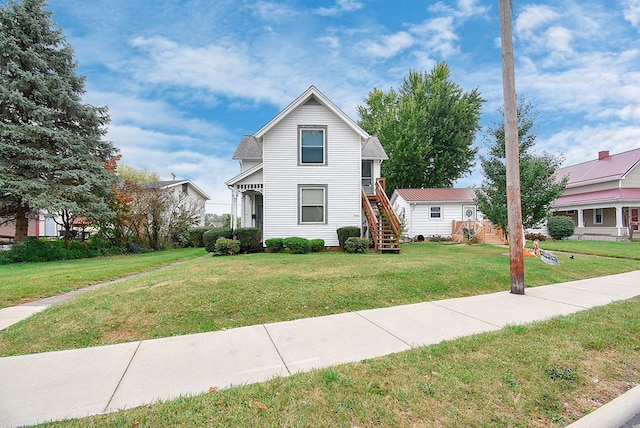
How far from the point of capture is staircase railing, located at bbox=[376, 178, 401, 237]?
13219 mm

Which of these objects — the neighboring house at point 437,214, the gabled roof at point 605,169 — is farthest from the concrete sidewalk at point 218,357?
the gabled roof at point 605,169

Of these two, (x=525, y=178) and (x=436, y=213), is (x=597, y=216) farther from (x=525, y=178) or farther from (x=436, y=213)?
(x=525, y=178)

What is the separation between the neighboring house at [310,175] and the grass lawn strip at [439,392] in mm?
10583

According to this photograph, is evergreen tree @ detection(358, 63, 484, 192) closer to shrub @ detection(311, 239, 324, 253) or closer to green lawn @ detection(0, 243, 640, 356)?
shrub @ detection(311, 239, 324, 253)

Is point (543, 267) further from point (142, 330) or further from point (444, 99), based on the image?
point (444, 99)

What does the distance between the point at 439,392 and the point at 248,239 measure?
11.6 metres

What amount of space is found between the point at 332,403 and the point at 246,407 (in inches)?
27.8

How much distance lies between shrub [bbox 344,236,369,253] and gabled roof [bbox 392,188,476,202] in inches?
452

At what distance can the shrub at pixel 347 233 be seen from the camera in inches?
539

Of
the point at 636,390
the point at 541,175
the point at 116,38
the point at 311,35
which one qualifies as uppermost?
the point at 311,35

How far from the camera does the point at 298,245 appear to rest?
13.1 metres

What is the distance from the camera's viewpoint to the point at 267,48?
44.4ft

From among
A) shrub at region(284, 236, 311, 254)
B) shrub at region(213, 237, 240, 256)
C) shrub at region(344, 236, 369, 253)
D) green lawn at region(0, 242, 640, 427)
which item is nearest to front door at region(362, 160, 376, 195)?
shrub at region(344, 236, 369, 253)

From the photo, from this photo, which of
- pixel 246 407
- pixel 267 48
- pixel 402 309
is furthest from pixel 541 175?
pixel 246 407
